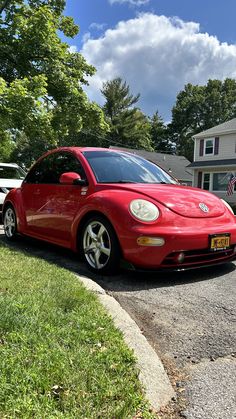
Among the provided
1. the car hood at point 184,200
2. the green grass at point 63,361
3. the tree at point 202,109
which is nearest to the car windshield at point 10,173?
the car hood at point 184,200

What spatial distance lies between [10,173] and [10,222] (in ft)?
14.8

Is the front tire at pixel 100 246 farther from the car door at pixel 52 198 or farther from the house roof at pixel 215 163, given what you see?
the house roof at pixel 215 163

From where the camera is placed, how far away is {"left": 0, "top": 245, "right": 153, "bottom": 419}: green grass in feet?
6.13

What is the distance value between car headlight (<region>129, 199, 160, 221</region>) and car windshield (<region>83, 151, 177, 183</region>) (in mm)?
750

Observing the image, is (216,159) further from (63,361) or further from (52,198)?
(63,361)

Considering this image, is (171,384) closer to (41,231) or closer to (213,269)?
(213,269)

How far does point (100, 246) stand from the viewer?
14.6ft

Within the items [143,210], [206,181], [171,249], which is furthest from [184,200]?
[206,181]

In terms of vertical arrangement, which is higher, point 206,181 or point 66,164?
point 206,181

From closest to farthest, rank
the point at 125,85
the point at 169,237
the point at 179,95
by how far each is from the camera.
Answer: the point at 169,237
the point at 125,85
the point at 179,95

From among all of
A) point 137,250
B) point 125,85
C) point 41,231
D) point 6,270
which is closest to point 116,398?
point 137,250

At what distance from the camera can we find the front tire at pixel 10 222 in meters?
6.54

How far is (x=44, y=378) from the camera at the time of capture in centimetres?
202

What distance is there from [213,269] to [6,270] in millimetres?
2395
